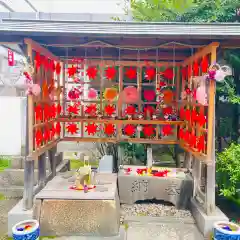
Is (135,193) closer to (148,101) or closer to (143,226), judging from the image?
(143,226)

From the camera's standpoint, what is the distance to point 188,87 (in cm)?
670

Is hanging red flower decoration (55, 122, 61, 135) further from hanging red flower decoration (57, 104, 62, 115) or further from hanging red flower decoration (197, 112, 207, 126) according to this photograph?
hanging red flower decoration (197, 112, 207, 126)

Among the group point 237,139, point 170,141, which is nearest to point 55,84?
point 170,141

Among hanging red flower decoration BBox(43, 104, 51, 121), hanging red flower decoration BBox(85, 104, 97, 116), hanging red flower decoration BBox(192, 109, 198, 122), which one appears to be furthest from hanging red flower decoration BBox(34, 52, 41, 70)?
hanging red flower decoration BBox(192, 109, 198, 122)

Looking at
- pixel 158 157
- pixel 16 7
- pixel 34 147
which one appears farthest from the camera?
pixel 16 7

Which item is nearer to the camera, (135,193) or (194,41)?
(194,41)

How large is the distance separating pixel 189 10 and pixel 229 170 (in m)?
4.83

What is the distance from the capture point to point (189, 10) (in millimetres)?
8172

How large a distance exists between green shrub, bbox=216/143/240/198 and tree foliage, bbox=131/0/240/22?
3.92m

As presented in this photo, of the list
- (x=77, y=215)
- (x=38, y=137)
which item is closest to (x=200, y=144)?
(x=77, y=215)

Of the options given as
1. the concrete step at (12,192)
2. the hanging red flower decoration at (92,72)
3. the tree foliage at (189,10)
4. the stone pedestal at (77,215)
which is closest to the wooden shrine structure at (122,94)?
the hanging red flower decoration at (92,72)

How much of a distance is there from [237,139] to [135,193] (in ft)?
9.54

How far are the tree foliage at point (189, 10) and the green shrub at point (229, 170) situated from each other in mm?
3918

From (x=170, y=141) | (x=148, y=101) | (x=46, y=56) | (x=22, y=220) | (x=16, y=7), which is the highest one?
(x=16, y=7)
